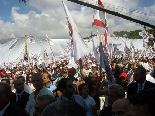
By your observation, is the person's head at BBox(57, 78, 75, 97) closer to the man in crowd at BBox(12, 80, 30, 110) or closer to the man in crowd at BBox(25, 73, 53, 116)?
the man in crowd at BBox(25, 73, 53, 116)

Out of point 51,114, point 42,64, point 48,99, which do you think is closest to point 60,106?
point 51,114

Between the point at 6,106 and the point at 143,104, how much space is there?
1926mm

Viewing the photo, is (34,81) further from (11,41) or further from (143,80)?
(11,41)

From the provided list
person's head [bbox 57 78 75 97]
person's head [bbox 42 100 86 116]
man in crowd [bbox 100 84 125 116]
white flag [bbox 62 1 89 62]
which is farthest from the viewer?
white flag [bbox 62 1 89 62]

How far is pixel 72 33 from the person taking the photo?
5461 mm

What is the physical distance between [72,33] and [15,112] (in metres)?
3.49

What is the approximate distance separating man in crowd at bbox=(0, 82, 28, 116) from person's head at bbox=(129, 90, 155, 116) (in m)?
1.66

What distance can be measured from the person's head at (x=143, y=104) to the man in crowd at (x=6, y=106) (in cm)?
166

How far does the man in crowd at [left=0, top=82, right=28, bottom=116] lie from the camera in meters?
2.37

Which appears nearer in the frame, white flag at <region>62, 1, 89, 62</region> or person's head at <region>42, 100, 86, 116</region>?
person's head at <region>42, 100, 86, 116</region>

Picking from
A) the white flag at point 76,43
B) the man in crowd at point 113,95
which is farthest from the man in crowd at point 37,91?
the white flag at point 76,43

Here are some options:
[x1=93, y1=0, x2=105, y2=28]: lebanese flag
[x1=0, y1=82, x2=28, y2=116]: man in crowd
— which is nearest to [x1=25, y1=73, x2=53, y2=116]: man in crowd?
[x1=0, y1=82, x2=28, y2=116]: man in crowd

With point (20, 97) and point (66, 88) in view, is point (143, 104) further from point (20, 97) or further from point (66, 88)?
point (20, 97)

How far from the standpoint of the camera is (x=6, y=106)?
2445 mm
